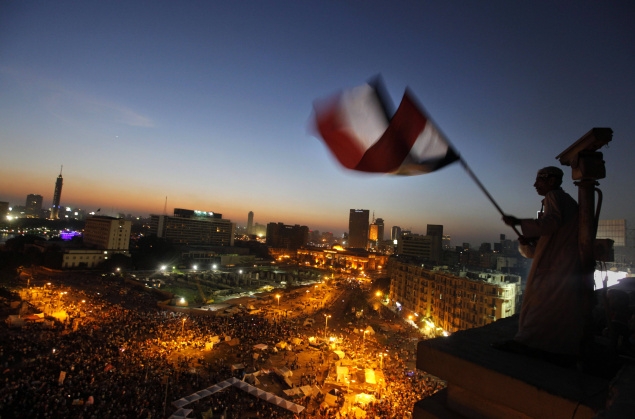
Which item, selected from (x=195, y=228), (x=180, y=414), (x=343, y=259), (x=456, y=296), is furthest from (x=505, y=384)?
(x=195, y=228)

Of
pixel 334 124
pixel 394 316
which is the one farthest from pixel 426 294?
pixel 334 124

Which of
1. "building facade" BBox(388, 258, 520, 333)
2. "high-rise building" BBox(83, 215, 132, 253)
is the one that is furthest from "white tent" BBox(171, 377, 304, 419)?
"high-rise building" BBox(83, 215, 132, 253)

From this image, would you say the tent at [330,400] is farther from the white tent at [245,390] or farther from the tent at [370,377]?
the tent at [370,377]

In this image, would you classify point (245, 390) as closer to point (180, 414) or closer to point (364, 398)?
point (180, 414)

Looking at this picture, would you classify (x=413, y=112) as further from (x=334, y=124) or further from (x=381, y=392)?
(x=381, y=392)

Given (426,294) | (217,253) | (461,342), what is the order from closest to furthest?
(461,342) < (426,294) < (217,253)

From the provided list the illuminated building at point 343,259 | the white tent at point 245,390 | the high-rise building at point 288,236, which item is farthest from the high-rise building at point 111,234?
the high-rise building at point 288,236
